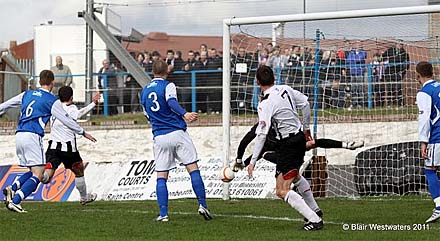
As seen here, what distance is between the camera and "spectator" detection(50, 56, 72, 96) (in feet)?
91.5

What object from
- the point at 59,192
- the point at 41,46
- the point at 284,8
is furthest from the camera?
the point at 41,46

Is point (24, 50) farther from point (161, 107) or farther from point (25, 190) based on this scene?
point (161, 107)

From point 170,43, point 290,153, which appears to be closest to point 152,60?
point 170,43

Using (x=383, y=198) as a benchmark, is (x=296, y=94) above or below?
above

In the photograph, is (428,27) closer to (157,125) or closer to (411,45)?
(411,45)

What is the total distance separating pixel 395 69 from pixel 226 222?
7.77 m

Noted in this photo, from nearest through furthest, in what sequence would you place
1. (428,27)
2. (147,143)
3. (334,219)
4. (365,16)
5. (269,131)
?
(269,131)
(334,219)
(365,16)
(428,27)
(147,143)

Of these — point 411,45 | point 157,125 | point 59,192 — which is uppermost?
point 411,45

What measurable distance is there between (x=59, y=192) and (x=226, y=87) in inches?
187

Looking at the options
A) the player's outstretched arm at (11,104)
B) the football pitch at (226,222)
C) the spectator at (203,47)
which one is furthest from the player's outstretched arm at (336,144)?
the spectator at (203,47)

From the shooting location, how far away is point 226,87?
1869 cm

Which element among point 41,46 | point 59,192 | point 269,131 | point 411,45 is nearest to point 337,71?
point 411,45

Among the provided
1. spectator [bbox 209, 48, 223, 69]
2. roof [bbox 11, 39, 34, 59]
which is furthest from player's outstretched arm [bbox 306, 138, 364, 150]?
roof [bbox 11, 39, 34, 59]

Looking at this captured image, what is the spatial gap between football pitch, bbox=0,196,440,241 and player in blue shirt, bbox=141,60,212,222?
1.38 ft
